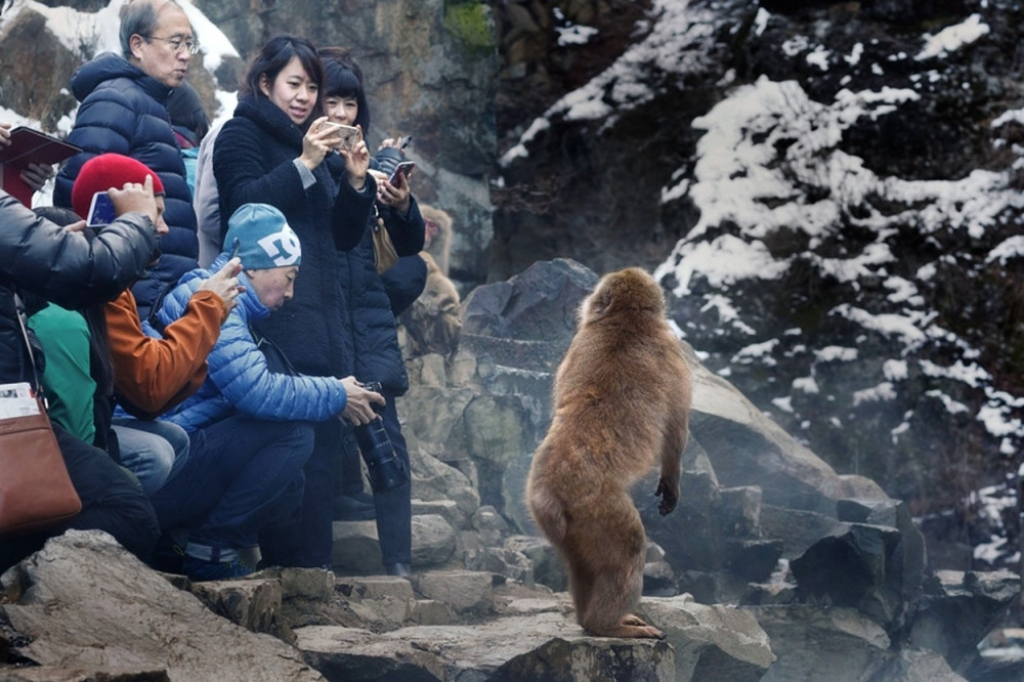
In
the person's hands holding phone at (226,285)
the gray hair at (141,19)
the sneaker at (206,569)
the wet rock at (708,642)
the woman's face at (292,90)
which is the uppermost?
the gray hair at (141,19)

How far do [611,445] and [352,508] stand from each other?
142 centimetres

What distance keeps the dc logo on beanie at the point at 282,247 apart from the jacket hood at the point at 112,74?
0.68 metres

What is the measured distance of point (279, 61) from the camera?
426 cm

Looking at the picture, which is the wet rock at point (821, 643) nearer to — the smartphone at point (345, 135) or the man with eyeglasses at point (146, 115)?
the smartphone at point (345, 135)

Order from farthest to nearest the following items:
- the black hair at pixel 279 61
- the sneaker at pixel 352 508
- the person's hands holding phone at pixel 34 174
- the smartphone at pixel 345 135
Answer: the sneaker at pixel 352 508, the black hair at pixel 279 61, the smartphone at pixel 345 135, the person's hands holding phone at pixel 34 174

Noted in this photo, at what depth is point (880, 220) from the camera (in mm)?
11133

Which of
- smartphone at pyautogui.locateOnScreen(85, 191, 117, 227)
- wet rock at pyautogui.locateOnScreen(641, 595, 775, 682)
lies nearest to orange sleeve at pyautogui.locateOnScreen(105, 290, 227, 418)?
smartphone at pyautogui.locateOnScreen(85, 191, 117, 227)

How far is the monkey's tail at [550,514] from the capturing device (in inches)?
148

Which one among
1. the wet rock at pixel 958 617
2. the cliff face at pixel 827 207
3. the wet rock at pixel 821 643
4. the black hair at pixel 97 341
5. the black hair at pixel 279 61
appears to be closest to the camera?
the black hair at pixel 97 341

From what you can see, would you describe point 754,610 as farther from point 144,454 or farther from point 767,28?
point 767,28

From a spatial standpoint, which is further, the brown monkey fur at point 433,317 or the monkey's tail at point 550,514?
the brown monkey fur at point 433,317

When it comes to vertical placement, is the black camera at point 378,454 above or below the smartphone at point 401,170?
below

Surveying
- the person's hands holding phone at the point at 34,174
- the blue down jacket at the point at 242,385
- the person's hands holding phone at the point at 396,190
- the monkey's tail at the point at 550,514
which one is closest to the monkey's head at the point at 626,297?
the monkey's tail at the point at 550,514

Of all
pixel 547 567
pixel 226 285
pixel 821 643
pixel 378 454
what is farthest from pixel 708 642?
pixel 226 285
